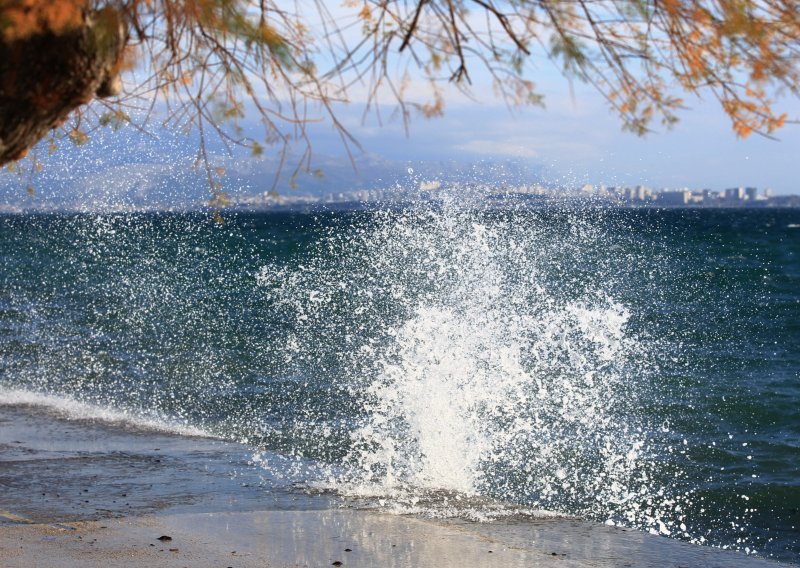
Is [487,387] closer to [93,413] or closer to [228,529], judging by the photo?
[93,413]

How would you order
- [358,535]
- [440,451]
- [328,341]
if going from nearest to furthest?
[358,535]
[440,451]
[328,341]

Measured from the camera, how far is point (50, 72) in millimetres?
3916

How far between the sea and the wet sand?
462 mm

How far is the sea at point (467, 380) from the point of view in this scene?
369 inches

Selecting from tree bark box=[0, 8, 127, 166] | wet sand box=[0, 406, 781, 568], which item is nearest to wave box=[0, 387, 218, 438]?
wet sand box=[0, 406, 781, 568]

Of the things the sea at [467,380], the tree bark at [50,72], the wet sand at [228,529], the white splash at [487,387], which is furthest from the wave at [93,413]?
the tree bark at [50,72]

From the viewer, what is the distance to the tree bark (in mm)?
3844

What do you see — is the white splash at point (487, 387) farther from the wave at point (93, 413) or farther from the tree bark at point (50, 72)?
the tree bark at point (50, 72)

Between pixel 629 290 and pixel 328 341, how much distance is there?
15.8 m

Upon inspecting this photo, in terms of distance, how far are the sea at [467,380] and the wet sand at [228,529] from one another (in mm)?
462

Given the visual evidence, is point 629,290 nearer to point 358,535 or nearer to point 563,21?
point 358,535

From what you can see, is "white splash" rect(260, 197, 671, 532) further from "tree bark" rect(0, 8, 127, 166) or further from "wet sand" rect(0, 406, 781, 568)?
"tree bark" rect(0, 8, 127, 166)

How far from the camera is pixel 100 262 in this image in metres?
47.7

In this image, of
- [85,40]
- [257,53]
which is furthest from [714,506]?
[85,40]
